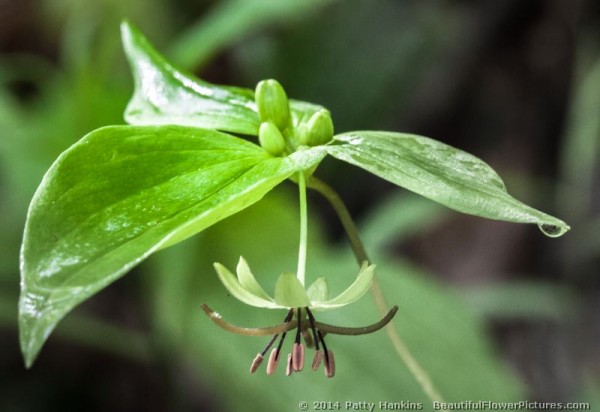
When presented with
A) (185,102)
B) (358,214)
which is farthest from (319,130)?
(358,214)

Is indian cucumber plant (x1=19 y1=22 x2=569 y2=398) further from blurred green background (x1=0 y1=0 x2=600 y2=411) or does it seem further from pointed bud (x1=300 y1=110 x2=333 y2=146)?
blurred green background (x1=0 y1=0 x2=600 y2=411)

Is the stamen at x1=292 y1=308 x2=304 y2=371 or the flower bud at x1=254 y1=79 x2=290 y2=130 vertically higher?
the flower bud at x1=254 y1=79 x2=290 y2=130

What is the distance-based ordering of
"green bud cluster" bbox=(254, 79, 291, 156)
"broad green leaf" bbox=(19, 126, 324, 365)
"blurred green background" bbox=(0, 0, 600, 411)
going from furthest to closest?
"blurred green background" bbox=(0, 0, 600, 411) → "green bud cluster" bbox=(254, 79, 291, 156) → "broad green leaf" bbox=(19, 126, 324, 365)

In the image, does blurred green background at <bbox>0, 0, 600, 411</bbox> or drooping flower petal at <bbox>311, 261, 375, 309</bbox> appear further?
blurred green background at <bbox>0, 0, 600, 411</bbox>

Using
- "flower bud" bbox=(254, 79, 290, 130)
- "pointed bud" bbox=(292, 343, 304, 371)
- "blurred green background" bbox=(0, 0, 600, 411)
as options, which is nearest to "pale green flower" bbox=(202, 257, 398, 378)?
"pointed bud" bbox=(292, 343, 304, 371)

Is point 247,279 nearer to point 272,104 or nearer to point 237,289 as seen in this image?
point 237,289

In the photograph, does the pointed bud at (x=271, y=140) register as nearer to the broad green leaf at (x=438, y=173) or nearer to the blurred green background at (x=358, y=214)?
the broad green leaf at (x=438, y=173)

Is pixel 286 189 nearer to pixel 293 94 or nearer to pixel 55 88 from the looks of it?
pixel 293 94

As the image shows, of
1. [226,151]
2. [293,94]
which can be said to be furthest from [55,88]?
[226,151]
